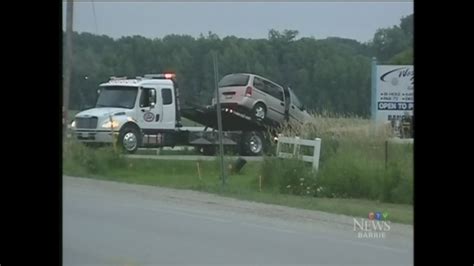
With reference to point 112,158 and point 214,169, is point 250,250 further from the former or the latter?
point 112,158

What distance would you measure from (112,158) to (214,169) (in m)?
0.42

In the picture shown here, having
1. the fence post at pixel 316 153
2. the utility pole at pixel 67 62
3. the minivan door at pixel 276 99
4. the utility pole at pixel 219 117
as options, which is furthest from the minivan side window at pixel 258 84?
the utility pole at pixel 67 62

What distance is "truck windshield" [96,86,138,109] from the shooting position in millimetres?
2812

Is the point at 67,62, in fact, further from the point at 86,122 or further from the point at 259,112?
the point at 259,112

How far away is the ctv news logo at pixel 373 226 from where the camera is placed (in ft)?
9.07

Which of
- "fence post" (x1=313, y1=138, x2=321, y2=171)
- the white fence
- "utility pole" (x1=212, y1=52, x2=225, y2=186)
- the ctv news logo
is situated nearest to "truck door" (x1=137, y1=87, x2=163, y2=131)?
"utility pole" (x1=212, y1=52, x2=225, y2=186)

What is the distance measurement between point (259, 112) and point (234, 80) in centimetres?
20

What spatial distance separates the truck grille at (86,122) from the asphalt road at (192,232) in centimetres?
22

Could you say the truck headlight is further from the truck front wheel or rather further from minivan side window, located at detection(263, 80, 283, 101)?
minivan side window, located at detection(263, 80, 283, 101)

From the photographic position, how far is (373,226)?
278 centimetres

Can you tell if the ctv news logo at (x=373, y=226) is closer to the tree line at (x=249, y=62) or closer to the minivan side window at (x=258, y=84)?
the tree line at (x=249, y=62)

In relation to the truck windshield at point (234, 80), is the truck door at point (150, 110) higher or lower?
lower

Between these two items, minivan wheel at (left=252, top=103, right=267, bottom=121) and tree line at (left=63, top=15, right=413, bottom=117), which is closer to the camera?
tree line at (left=63, top=15, right=413, bottom=117)
